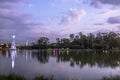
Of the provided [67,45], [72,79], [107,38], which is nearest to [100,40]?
[107,38]

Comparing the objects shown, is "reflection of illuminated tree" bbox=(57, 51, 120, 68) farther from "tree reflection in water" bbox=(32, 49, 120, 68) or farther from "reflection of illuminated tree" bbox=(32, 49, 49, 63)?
"reflection of illuminated tree" bbox=(32, 49, 49, 63)

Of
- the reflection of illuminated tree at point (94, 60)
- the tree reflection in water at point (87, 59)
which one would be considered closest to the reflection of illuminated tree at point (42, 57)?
the tree reflection in water at point (87, 59)

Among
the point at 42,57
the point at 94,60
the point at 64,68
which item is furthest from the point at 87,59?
the point at 64,68

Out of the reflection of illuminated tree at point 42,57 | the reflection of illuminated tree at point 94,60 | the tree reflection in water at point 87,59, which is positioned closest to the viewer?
the reflection of illuminated tree at point 94,60

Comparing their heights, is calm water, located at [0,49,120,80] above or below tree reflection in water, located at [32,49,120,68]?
above

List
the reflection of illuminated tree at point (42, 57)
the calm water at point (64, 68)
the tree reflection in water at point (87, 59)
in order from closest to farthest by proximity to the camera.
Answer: the calm water at point (64, 68), the tree reflection in water at point (87, 59), the reflection of illuminated tree at point (42, 57)

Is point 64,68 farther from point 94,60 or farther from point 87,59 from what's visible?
point 87,59

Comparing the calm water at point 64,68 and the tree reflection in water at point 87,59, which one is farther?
the tree reflection in water at point 87,59

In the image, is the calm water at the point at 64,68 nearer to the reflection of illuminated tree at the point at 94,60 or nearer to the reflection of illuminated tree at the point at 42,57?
the reflection of illuminated tree at the point at 94,60

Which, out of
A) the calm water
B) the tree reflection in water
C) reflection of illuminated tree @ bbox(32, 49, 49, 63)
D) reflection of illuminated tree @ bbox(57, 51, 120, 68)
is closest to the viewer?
the calm water

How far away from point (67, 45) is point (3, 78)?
578ft

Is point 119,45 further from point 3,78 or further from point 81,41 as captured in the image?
point 3,78

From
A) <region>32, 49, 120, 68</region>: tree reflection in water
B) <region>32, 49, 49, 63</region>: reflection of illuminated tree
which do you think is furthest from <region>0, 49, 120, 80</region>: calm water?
<region>32, 49, 49, 63</region>: reflection of illuminated tree

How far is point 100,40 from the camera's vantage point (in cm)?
18838
